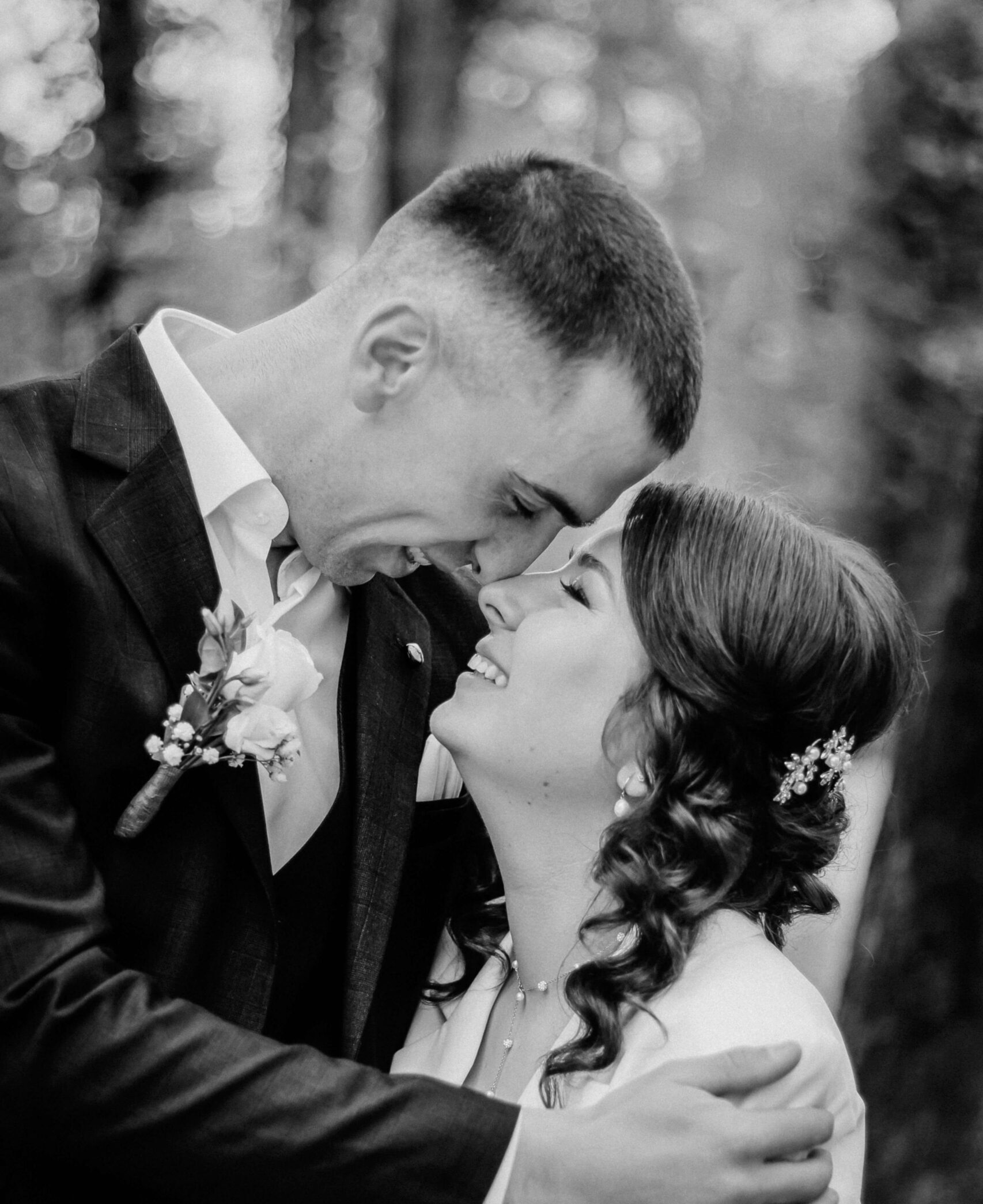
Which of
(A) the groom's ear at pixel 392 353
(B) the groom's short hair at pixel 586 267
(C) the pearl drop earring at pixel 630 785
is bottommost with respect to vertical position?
(C) the pearl drop earring at pixel 630 785

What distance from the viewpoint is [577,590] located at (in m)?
2.81

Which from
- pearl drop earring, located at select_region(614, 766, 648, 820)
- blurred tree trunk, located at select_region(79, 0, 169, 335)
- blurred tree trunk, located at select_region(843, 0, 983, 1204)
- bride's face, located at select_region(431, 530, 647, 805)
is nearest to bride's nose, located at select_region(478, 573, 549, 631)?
bride's face, located at select_region(431, 530, 647, 805)

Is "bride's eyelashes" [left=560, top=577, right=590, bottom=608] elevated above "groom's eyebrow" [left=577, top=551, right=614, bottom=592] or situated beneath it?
situated beneath

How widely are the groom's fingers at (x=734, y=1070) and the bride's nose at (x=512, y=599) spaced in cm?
100

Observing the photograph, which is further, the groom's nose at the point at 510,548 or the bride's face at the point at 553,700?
the groom's nose at the point at 510,548

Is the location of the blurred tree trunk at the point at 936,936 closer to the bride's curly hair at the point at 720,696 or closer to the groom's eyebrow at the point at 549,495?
the bride's curly hair at the point at 720,696

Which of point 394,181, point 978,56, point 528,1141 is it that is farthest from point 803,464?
point 528,1141

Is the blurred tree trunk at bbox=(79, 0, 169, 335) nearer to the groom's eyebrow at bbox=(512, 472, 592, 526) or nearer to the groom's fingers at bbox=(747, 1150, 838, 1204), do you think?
the groom's eyebrow at bbox=(512, 472, 592, 526)

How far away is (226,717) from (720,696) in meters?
1.03

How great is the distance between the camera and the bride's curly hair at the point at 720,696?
2.65m

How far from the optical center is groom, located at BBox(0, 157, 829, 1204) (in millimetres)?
2107

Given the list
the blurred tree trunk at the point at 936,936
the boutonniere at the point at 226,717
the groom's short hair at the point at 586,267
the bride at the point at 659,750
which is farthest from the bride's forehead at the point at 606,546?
the blurred tree trunk at the point at 936,936

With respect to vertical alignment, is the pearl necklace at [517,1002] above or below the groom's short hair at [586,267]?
below

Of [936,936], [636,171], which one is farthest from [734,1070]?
[636,171]
